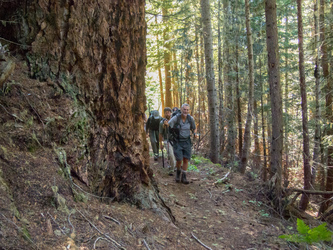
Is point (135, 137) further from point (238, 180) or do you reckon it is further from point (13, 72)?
point (238, 180)

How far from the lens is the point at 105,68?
12.9 ft

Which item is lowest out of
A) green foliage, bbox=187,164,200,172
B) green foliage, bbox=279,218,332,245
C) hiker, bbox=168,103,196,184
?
green foliage, bbox=279,218,332,245

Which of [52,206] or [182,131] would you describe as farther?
[182,131]

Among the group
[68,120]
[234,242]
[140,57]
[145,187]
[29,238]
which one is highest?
[140,57]

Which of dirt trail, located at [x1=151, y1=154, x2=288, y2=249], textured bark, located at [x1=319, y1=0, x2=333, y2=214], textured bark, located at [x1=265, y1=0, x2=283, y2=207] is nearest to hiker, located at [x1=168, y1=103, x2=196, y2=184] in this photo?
dirt trail, located at [x1=151, y1=154, x2=288, y2=249]

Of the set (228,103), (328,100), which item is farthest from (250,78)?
(228,103)

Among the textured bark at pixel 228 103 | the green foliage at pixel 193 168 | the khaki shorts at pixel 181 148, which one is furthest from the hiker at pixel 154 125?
the textured bark at pixel 228 103

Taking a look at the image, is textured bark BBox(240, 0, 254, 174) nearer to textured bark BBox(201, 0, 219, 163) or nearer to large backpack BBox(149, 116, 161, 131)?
textured bark BBox(201, 0, 219, 163)

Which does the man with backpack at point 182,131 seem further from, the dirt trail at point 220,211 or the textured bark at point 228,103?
the textured bark at point 228,103

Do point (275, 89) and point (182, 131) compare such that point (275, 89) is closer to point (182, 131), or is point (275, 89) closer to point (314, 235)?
point (182, 131)

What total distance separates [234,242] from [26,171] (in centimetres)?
412

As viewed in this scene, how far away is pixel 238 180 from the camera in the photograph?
911cm

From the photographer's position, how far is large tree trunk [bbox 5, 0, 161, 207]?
3418 millimetres

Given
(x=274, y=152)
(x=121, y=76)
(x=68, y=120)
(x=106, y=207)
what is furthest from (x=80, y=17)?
(x=274, y=152)
